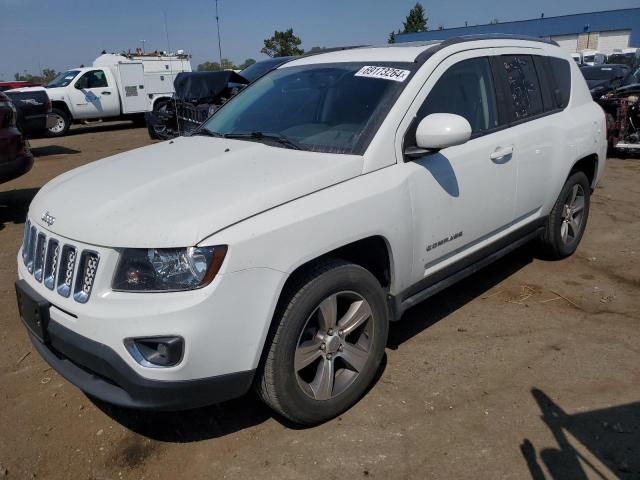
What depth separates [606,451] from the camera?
2590mm

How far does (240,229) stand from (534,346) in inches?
89.1

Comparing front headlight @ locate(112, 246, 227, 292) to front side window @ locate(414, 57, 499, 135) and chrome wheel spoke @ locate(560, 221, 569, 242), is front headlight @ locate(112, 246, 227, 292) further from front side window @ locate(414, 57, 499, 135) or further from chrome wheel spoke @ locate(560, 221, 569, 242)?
chrome wheel spoke @ locate(560, 221, 569, 242)

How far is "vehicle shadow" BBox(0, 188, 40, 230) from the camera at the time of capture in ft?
22.9

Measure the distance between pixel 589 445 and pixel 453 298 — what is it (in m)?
1.77

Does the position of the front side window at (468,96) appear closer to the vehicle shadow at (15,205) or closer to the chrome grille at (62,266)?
the chrome grille at (62,266)

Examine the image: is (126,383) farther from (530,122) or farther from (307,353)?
(530,122)

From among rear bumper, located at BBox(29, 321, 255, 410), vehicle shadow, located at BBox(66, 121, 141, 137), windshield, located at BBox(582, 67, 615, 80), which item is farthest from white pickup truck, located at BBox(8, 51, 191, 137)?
rear bumper, located at BBox(29, 321, 255, 410)

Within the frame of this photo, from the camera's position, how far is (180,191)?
2.56 meters

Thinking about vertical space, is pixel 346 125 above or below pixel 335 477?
above

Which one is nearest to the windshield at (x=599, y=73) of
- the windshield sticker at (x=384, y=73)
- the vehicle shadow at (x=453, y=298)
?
the vehicle shadow at (x=453, y=298)

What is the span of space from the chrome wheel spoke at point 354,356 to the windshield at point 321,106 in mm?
1021

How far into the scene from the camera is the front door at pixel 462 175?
10.2 ft

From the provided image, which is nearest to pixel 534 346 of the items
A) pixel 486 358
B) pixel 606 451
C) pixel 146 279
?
pixel 486 358

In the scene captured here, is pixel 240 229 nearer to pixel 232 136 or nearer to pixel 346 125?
pixel 346 125
